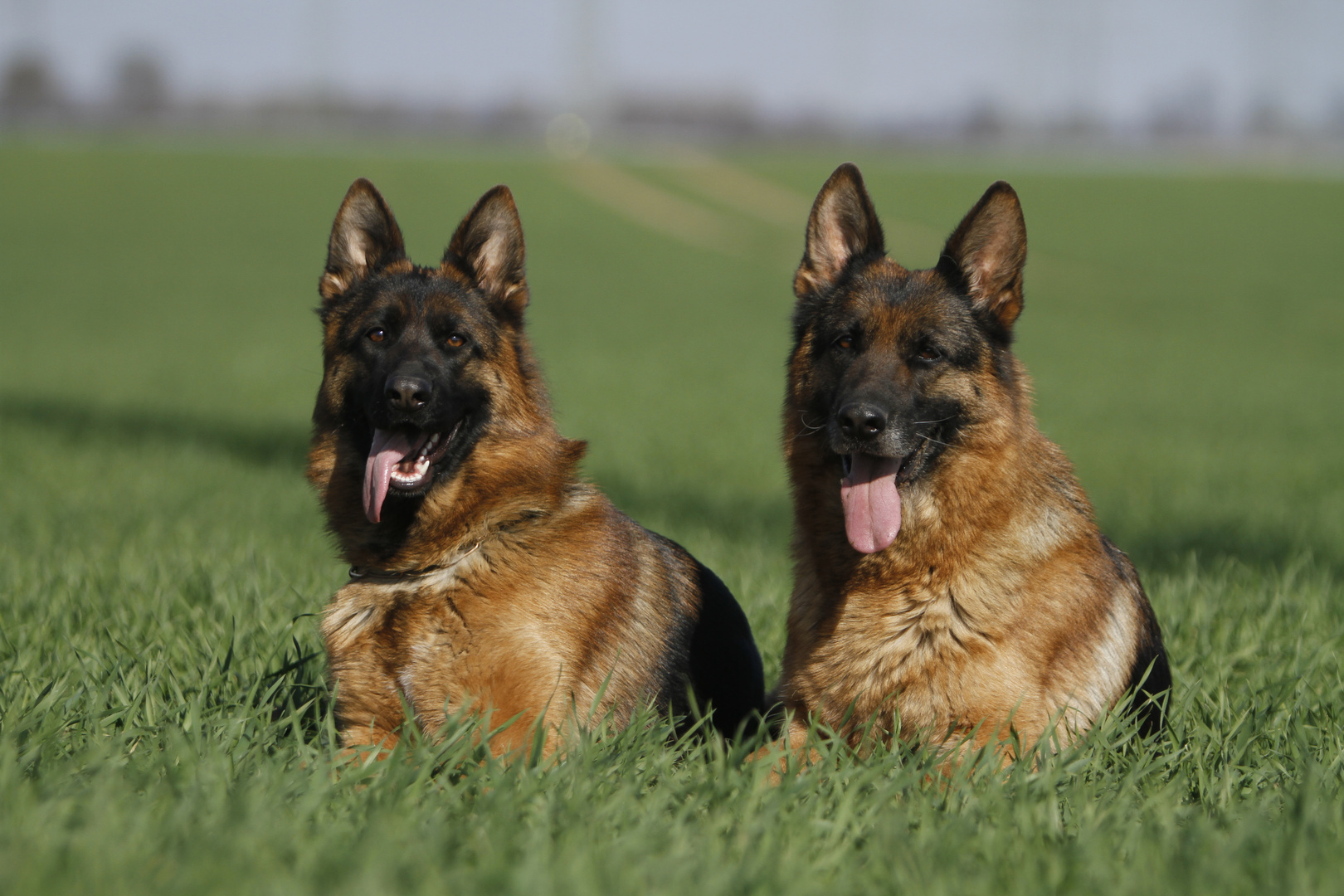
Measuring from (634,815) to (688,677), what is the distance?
1099mm

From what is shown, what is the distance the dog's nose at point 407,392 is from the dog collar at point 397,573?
1.75 ft

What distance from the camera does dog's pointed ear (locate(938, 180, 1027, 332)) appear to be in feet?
12.5

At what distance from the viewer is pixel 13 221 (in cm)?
3803

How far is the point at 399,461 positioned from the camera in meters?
3.81

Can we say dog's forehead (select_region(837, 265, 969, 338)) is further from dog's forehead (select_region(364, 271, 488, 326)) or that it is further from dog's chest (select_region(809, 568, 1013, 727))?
dog's forehead (select_region(364, 271, 488, 326))

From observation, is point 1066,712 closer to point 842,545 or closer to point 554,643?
point 842,545

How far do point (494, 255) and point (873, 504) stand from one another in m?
1.67

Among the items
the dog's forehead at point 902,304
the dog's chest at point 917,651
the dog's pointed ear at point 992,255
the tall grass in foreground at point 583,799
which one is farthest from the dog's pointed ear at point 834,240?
the tall grass in foreground at point 583,799

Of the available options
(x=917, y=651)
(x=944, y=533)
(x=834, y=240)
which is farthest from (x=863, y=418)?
(x=834, y=240)

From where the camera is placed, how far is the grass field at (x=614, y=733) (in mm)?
2629

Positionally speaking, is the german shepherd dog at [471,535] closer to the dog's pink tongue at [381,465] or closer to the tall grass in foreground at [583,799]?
the dog's pink tongue at [381,465]

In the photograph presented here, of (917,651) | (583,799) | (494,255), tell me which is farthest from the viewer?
(494,255)

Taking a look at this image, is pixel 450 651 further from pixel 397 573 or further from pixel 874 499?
pixel 874 499

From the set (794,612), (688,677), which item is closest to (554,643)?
(688,677)
